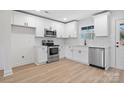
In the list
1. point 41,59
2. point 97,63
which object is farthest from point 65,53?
point 97,63

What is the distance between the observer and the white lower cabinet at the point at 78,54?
4352 mm

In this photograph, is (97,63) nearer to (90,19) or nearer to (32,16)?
(90,19)

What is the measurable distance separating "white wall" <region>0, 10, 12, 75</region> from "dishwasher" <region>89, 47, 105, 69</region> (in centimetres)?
331

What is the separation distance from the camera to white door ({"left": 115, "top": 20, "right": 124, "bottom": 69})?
347 centimetres

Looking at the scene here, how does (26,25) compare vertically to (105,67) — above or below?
above

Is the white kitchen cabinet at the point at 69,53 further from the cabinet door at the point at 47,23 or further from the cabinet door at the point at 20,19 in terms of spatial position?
the cabinet door at the point at 20,19

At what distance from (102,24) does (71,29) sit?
2056 millimetres

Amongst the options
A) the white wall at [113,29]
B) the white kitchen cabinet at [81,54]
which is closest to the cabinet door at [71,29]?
the white kitchen cabinet at [81,54]

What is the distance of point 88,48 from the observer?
4.14 meters

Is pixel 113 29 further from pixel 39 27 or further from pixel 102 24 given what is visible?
pixel 39 27

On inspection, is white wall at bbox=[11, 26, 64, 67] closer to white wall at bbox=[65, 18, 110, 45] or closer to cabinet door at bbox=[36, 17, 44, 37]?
cabinet door at bbox=[36, 17, 44, 37]

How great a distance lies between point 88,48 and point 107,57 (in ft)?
2.93

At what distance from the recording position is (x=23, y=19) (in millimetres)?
3922

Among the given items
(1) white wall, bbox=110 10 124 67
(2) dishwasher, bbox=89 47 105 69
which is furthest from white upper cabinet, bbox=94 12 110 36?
(2) dishwasher, bbox=89 47 105 69
